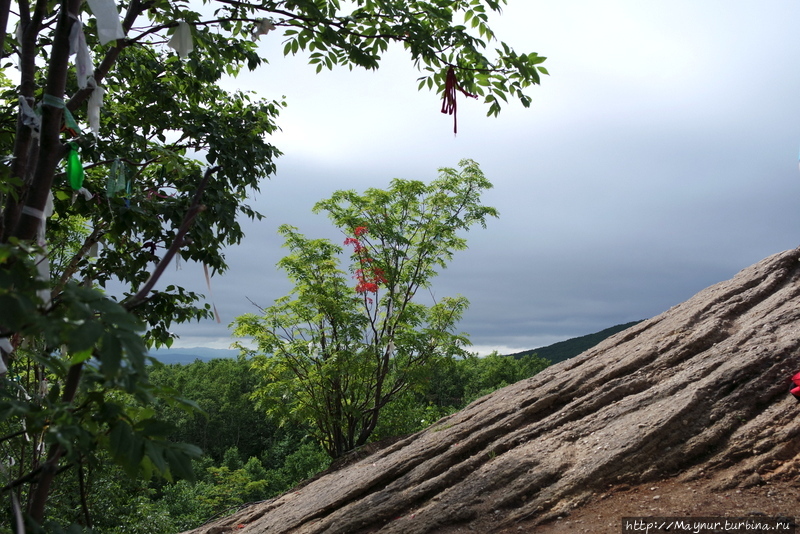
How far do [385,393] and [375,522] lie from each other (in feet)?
22.5

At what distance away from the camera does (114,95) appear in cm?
782

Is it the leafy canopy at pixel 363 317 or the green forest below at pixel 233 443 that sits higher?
the leafy canopy at pixel 363 317

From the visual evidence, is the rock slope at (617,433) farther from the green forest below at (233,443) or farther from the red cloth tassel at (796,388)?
the green forest below at (233,443)

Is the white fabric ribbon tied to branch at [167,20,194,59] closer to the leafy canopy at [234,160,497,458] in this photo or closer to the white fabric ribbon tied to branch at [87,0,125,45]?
the white fabric ribbon tied to branch at [87,0,125,45]

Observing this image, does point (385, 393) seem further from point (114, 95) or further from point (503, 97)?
point (503, 97)

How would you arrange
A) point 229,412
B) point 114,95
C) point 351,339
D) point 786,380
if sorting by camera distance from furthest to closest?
1. point 229,412
2. point 351,339
3. point 114,95
4. point 786,380

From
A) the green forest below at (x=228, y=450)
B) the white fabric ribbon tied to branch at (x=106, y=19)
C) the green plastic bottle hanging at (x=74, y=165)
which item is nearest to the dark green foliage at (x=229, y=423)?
the green forest below at (x=228, y=450)

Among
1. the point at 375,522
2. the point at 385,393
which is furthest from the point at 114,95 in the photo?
the point at 385,393

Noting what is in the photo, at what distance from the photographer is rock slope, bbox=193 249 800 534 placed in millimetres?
4758

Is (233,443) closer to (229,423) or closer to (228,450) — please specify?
(229,423)

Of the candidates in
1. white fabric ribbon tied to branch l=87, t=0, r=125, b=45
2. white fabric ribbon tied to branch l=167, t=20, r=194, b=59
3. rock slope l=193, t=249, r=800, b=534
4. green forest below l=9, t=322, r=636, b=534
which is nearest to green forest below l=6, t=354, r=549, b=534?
green forest below l=9, t=322, r=636, b=534

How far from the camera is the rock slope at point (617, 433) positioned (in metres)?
4.76

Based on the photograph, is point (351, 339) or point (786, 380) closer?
point (786, 380)

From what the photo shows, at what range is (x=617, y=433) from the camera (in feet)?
17.0
